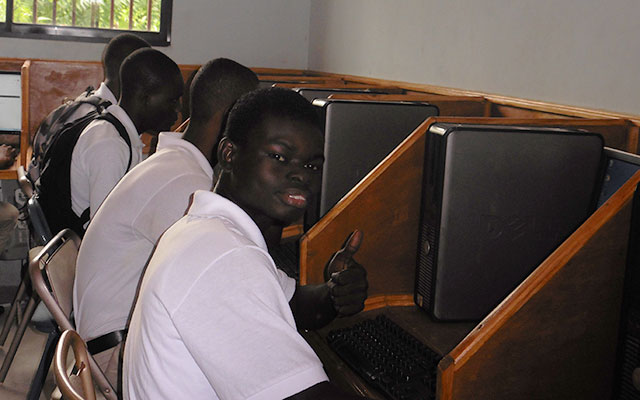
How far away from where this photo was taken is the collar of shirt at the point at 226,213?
100cm

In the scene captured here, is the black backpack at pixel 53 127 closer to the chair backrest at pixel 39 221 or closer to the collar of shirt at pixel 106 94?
the collar of shirt at pixel 106 94

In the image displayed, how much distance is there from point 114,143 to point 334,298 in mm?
1136

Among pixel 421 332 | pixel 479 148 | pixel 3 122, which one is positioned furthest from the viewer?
pixel 3 122

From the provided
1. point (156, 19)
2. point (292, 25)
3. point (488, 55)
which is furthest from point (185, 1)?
point (488, 55)

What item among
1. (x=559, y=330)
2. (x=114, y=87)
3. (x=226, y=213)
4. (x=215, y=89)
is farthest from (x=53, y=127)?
(x=559, y=330)

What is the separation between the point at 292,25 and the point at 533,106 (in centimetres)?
273

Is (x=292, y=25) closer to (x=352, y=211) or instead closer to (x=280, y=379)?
(x=352, y=211)

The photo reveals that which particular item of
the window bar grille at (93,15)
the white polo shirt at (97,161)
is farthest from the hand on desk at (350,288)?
the window bar grille at (93,15)

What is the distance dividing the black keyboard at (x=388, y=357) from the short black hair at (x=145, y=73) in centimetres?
129

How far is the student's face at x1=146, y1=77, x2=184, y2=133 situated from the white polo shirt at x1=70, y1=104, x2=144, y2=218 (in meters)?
0.11

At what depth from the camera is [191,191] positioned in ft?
4.81

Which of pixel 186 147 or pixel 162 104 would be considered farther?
pixel 162 104

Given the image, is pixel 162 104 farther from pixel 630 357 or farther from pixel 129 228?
pixel 630 357

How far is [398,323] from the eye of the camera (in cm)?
150
